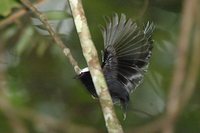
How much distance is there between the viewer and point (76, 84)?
218 centimetres

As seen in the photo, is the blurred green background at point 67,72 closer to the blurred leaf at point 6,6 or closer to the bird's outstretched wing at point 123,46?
the blurred leaf at point 6,6

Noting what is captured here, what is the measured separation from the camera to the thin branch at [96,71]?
123 cm

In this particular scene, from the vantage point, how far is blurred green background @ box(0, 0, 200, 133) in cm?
194

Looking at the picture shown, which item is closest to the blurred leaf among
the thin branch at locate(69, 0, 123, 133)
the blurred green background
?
the blurred green background

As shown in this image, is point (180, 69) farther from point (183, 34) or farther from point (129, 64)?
point (129, 64)

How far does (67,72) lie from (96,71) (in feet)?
3.15

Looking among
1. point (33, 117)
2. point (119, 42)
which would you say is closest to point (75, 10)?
point (119, 42)

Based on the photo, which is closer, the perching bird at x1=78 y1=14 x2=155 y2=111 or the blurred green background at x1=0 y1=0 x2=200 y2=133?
the perching bird at x1=78 y1=14 x2=155 y2=111

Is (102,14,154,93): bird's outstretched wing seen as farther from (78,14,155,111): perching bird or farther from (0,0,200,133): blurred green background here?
(0,0,200,133): blurred green background

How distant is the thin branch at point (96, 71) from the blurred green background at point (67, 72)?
50 cm

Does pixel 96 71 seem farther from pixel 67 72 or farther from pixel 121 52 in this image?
pixel 67 72

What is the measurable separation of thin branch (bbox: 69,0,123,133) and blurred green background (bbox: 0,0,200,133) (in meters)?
0.50

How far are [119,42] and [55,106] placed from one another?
3.15ft

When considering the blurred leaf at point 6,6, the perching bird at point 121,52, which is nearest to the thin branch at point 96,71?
the perching bird at point 121,52
